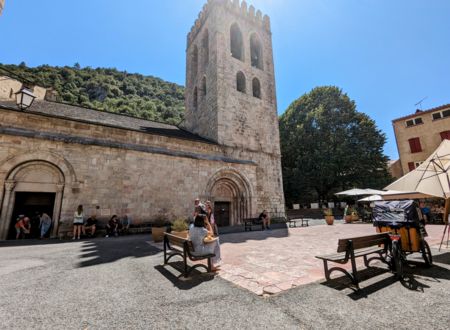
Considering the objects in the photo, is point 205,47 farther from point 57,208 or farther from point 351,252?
point 351,252

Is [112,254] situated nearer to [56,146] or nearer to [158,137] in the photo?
[56,146]

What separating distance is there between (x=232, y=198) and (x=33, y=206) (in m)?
10.8

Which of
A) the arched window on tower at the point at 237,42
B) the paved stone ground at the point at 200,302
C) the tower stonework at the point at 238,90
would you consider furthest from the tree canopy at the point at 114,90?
the paved stone ground at the point at 200,302

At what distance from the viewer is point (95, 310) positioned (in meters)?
2.55

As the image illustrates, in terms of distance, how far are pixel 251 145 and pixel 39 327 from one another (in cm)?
1514

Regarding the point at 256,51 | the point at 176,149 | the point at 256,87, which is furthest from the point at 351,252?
the point at 256,51

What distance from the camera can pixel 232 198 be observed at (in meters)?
14.6

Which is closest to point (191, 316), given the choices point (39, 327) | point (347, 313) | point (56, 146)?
point (39, 327)

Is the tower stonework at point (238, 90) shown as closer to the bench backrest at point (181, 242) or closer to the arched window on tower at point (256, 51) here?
the arched window on tower at point (256, 51)

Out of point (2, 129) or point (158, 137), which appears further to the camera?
point (158, 137)

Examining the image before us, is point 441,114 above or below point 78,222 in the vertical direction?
above

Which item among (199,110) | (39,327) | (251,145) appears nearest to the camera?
(39,327)

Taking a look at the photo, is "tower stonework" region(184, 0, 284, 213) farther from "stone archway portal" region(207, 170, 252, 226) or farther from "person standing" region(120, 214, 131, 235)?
"person standing" region(120, 214, 131, 235)

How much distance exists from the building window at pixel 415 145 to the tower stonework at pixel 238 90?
1530 cm
